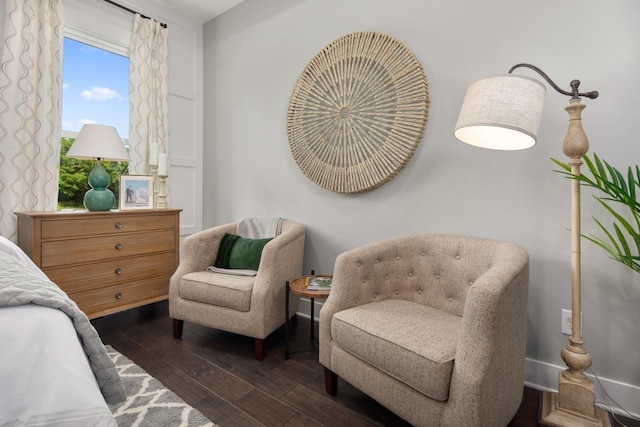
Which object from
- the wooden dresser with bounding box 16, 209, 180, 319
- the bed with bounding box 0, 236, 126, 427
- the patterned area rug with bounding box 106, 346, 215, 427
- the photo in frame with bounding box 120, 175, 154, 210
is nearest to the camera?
the bed with bounding box 0, 236, 126, 427

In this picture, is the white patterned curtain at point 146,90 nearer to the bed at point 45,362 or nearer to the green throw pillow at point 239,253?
the green throw pillow at point 239,253

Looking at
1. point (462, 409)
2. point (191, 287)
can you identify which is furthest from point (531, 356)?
point (191, 287)

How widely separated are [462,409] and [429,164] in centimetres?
133

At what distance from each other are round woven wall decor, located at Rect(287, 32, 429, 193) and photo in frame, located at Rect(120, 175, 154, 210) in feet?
4.09

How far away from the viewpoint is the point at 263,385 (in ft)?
5.66

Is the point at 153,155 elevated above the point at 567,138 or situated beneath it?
elevated above

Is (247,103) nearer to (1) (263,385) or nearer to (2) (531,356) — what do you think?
(1) (263,385)

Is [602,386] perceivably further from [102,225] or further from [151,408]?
[102,225]

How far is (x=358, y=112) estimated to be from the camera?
2.29 m

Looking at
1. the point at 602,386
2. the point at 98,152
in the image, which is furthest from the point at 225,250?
the point at 602,386

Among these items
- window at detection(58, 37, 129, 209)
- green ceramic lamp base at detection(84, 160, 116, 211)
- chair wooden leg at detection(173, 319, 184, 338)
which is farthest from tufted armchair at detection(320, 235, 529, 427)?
window at detection(58, 37, 129, 209)

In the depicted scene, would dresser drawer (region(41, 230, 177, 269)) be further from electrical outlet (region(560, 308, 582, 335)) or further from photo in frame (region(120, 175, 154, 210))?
electrical outlet (region(560, 308, 582, 335))

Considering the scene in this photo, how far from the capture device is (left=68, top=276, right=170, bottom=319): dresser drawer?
7.47ft

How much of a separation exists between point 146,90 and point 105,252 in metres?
1.47
